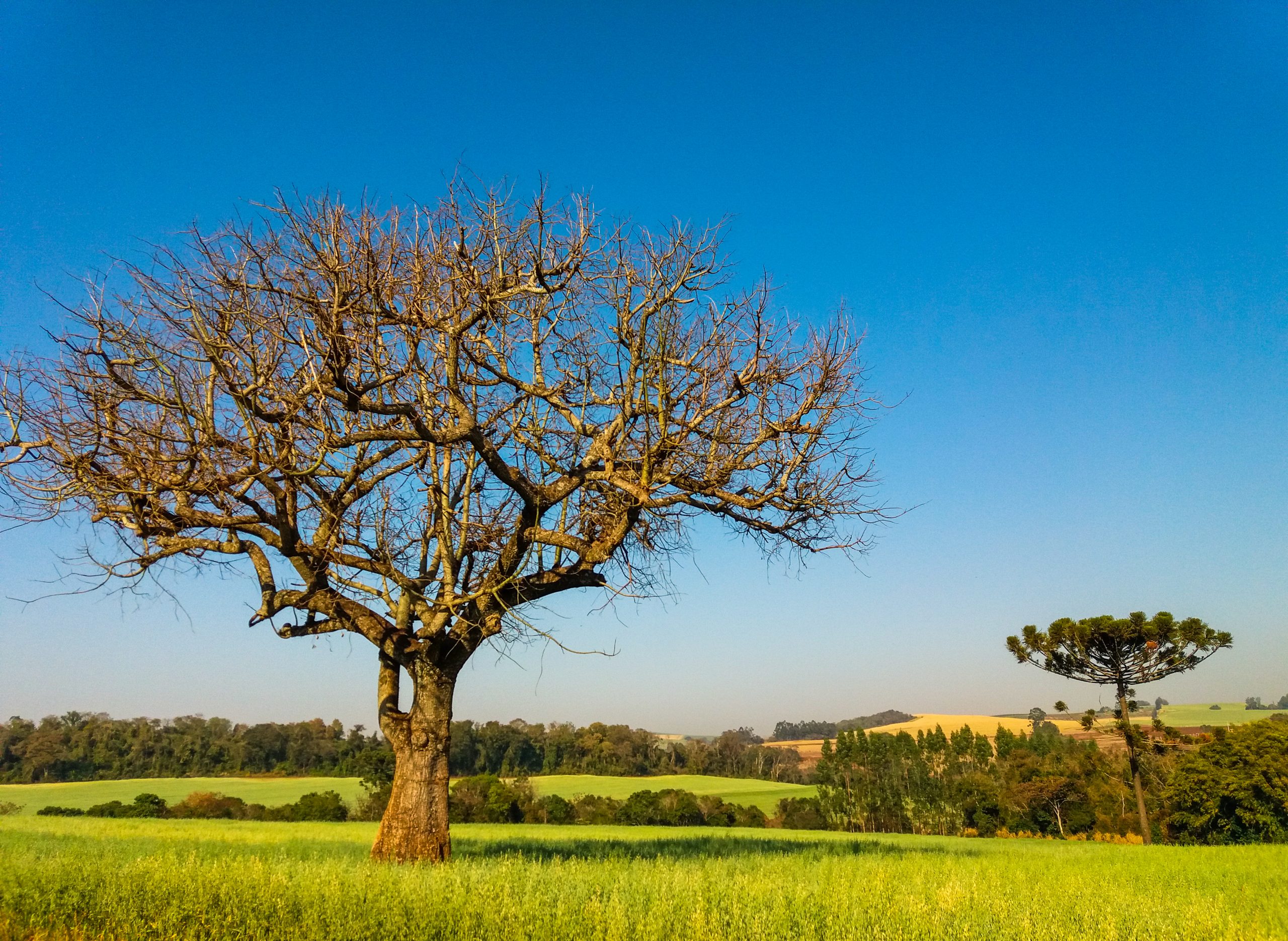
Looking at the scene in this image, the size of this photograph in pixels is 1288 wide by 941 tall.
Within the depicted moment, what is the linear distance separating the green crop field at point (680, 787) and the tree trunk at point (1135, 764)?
32269 mm

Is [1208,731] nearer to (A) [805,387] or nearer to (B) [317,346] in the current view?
(A) [805,387]

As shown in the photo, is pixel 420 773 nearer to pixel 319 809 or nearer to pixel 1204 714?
pixel 319 809

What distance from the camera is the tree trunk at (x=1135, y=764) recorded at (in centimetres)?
3247

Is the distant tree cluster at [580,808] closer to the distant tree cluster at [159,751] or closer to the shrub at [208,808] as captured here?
the shrub at [208,808]

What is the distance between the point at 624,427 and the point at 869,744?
3342 inches

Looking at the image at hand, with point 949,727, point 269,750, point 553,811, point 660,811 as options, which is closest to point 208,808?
point 553,811

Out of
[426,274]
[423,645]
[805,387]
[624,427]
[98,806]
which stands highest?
[426,274]

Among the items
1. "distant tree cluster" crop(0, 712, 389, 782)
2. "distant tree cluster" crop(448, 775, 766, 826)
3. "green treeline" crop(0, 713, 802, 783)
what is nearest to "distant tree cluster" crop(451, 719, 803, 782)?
"green treeline" crop(0, 713, 802, 783)

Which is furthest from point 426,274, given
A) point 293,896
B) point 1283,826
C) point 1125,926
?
point 1283,826

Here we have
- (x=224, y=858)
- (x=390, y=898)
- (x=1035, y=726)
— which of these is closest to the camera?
(x=390, y=898)

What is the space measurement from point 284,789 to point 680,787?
33098 millimetres

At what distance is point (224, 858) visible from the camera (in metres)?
9.55

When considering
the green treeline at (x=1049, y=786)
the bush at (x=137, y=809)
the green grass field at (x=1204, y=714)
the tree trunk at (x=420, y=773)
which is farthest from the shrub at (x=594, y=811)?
the green grass field at (x=1204, y=714)

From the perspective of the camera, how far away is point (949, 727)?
339ft
